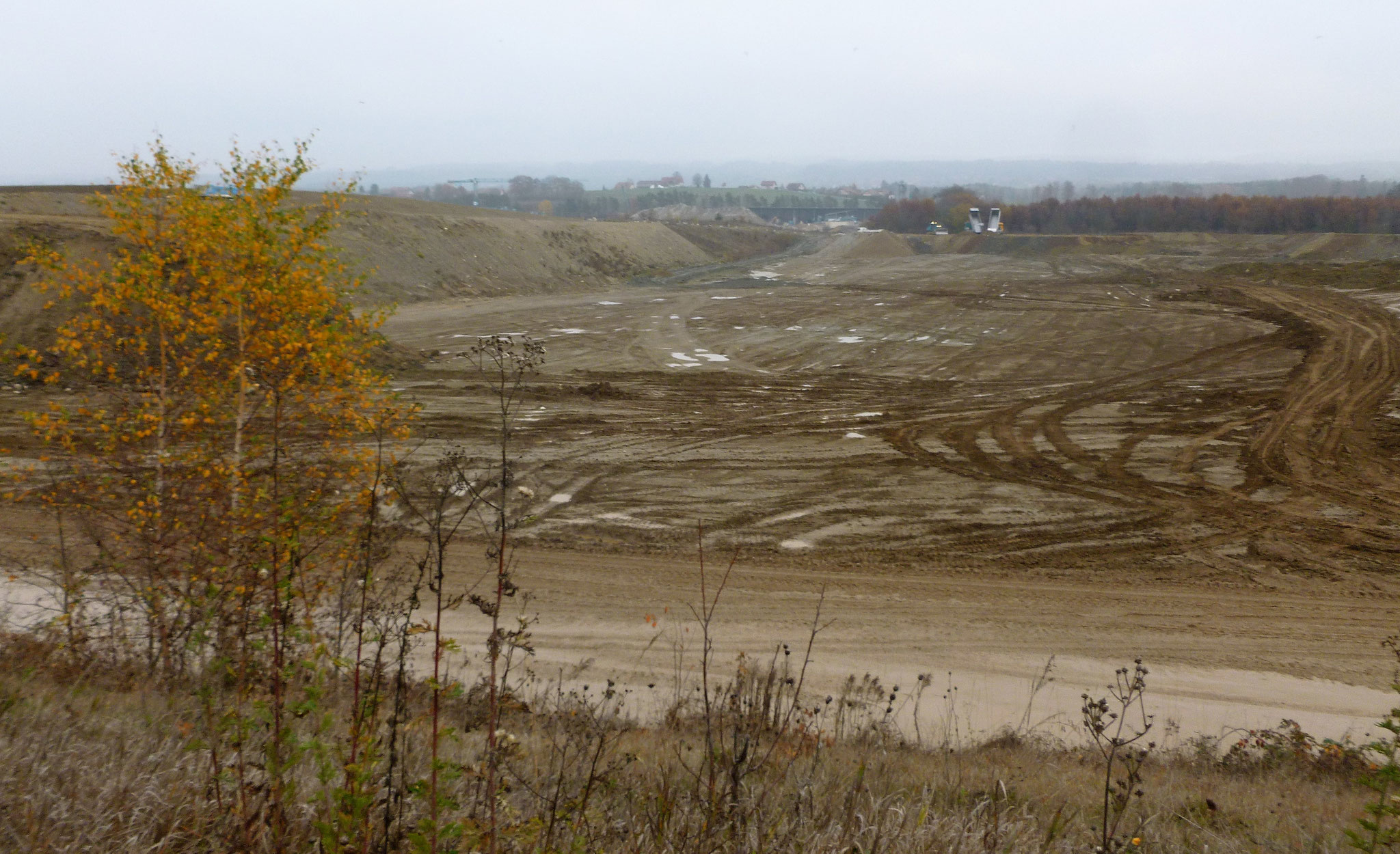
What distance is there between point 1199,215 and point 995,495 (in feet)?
237

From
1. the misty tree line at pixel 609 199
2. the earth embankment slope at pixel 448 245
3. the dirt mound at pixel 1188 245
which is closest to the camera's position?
the earth embankment slope at pixel 448 245

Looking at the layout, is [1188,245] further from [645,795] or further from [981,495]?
[645,795]

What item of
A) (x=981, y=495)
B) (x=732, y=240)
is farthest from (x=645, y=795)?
(x=732, y=240)

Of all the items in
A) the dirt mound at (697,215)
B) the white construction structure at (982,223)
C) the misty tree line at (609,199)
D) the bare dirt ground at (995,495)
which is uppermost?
the misty tree line at (609,199)

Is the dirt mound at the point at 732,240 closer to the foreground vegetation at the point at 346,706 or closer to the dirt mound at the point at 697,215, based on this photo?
the dirt mound at the point at 697,215

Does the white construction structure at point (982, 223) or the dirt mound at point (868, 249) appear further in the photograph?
the white construction structure at point (982, 223)

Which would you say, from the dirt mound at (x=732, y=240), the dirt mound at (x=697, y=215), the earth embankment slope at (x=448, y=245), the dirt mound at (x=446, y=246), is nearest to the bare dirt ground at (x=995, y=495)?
the dirt mound at (x=446, y=246)

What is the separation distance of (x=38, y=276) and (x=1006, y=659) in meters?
26.8

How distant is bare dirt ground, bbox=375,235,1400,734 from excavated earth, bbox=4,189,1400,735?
60 millimetres

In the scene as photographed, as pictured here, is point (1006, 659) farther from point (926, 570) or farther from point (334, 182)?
point (334, 182)

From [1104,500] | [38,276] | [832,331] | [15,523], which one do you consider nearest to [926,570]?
[1104,500]

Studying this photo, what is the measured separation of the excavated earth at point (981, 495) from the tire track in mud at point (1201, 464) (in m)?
0.08

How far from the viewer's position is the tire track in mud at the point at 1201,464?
12.8 meters

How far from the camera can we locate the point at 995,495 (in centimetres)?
1482
